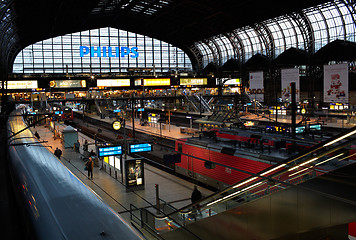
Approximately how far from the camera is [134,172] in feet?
52.6

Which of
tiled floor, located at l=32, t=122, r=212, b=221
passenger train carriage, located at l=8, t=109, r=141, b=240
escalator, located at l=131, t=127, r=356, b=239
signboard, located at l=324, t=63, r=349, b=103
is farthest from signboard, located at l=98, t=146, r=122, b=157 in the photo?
signboard, located at l=324, t=63, r=349, b=103

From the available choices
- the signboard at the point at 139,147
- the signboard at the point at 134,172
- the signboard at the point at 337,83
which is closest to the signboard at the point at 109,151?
the signboard at the point at 139,147

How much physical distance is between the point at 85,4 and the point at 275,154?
141ft

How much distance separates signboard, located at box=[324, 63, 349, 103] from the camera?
29234mm

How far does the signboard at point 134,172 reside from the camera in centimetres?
1594

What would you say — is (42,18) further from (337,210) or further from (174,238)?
(337,210)

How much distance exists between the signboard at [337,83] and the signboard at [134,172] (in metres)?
21.4

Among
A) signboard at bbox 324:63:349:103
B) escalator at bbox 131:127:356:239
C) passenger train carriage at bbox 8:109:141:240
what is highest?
signboard at bbox 324:63:349:103

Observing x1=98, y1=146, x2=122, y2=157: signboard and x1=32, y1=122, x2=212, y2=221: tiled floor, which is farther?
x1=98, y1=146, x2=122, y2=157: signboard

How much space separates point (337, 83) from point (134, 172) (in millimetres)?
22406

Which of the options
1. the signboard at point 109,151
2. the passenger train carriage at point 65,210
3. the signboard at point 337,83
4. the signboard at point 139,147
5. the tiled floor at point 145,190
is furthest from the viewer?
the signboard at point 337,83

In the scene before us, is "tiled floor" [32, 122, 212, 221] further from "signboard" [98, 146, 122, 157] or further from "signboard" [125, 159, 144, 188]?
"signboard" [98, 146, 122, 157]

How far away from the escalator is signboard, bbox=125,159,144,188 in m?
7.04

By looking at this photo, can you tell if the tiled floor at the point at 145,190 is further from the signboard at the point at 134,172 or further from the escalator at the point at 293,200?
the escalator at the point at 293,200
